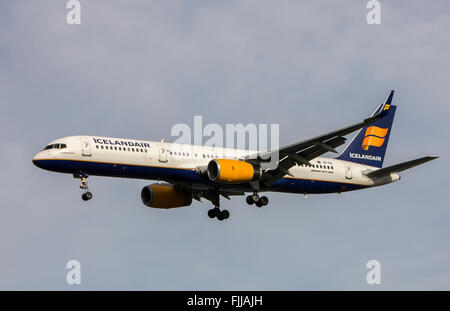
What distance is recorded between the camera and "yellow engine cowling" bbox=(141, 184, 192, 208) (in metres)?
58.4

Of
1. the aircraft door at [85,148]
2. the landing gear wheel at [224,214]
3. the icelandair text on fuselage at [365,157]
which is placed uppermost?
the icelandair text on fuselage at [365,157]

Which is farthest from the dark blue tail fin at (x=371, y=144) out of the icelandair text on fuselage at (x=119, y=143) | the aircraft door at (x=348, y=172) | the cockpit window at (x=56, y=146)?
the cockpit window at (x=56, y=146)

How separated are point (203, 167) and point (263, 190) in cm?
532

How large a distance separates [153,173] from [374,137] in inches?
788

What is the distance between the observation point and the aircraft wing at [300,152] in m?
49.8

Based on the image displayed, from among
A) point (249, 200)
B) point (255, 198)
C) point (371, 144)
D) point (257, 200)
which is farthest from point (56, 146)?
point (371, 144)

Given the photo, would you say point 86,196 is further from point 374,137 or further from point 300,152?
point 374,137

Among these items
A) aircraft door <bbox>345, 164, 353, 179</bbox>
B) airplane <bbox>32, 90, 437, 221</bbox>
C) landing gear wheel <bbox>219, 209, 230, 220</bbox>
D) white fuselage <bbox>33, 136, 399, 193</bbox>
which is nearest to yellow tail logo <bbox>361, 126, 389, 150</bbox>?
airplane <bbox>32, 90, 437, 221</bbox>

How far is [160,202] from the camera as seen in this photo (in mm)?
58406

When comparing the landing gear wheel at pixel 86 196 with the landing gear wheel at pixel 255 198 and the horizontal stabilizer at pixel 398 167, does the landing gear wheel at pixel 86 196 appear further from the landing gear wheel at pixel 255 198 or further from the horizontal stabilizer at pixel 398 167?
the horizontal stabilizer at pixel 398 167

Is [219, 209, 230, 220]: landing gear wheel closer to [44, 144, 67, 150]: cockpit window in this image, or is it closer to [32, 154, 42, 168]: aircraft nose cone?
[44, 144, 67, 150]: cockpit window

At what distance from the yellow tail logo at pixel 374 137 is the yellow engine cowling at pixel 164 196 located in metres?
14.7
